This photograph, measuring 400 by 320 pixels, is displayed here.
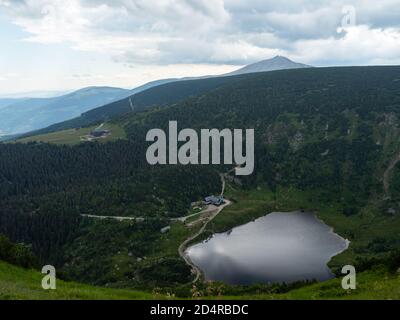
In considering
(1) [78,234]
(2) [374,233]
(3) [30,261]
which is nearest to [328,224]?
(2) [374,233]

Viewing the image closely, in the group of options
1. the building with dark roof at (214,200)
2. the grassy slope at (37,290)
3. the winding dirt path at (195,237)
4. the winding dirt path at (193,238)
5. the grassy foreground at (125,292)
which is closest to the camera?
the grassy foreground at (125,292)

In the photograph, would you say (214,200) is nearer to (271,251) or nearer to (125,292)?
(271,251)

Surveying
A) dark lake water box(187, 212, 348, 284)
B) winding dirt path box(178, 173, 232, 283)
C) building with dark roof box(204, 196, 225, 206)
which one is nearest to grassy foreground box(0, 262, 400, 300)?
dark lake water box(187, 212, 348, 284)

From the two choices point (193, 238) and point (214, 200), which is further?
point (214, 200)

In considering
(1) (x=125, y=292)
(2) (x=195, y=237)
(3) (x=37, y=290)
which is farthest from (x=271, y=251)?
(3) (x=37, y=290)

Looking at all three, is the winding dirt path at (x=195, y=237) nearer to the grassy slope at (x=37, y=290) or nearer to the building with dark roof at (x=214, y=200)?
the building with dark roof at (x=214, y=200)

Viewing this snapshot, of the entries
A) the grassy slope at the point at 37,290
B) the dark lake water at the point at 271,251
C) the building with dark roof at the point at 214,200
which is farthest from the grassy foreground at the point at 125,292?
the building with dark roof at the point at 214,200

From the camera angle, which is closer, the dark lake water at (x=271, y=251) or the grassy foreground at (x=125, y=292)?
the grassy foreground at (x=125, y=292)
